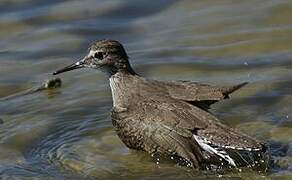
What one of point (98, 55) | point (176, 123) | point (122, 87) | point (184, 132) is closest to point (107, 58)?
point (98, 55)

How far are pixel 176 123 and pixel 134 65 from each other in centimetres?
252

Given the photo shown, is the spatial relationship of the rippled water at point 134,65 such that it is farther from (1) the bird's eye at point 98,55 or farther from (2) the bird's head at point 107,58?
(1) the bird's eye at point 98,55

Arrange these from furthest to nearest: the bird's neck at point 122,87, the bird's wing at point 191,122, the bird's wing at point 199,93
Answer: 1. the bird's neck at point 122,87
2. the bird's wing at point 199,93
3. the bird's wing at point 191,122

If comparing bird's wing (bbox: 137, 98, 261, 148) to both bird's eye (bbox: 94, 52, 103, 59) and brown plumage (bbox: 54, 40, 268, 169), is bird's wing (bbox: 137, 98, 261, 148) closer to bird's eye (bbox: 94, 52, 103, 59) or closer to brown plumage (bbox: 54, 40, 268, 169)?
brown plumage (bbox: 54, 40, 268, 169)

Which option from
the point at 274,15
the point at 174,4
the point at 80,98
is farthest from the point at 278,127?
the point at 174,4

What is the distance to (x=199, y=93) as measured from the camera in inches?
318

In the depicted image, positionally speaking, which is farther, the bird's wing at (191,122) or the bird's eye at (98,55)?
the bird's eye at (98,55)

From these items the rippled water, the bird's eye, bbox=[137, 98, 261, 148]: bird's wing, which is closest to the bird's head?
the bird's eye

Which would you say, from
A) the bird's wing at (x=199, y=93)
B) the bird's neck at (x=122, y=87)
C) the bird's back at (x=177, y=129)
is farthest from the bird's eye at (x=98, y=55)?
the bird's wing at (x=199, y=93)

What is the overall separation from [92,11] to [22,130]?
3.52 meters

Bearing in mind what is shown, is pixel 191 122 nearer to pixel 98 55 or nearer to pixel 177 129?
pixel 177 129

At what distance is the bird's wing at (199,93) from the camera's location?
26.2 feet

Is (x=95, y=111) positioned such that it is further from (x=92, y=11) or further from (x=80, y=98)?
(x=92, y=11)

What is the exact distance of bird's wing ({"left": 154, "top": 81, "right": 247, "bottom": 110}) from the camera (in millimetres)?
7992
